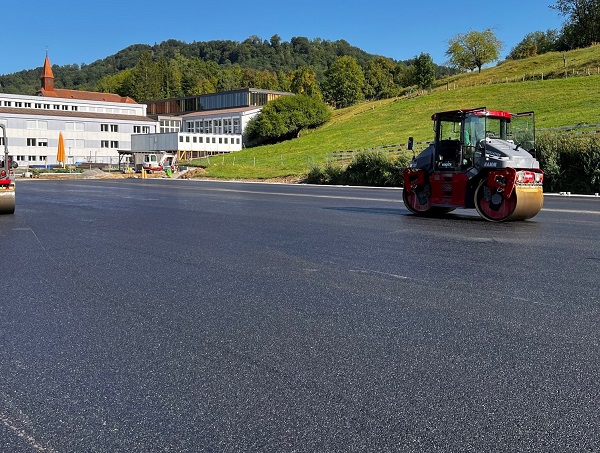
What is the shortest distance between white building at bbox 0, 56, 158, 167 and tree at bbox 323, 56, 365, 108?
39.7 metres

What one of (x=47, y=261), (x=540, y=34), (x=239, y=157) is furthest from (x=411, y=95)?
(x=47, y=261)

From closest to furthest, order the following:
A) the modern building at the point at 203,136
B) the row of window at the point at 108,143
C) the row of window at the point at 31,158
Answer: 1. the modern building at the point at 203,136
2. the row of window at the point at 31,158
3. the row of window at the point at 108,143

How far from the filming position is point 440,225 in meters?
14.2

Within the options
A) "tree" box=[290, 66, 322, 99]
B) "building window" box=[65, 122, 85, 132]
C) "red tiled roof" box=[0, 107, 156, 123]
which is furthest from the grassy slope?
"tree" box=[290, 66, 322, 99]

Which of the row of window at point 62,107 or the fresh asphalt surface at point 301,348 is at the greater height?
the row of window at point 62,107

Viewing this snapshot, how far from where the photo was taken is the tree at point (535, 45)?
125 metres

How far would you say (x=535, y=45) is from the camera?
427ft

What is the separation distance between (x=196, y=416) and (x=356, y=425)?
0.93 metres

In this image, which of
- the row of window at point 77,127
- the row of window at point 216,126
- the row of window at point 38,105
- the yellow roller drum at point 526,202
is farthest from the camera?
the row of window at point 38,105

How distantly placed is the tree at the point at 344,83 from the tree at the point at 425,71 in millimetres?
23128

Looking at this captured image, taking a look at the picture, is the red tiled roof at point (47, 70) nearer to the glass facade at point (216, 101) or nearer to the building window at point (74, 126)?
the glass facade at point (216, 101)

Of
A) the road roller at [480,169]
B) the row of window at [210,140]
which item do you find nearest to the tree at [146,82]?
the row of window at [210,140]

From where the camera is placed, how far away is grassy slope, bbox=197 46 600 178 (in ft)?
184

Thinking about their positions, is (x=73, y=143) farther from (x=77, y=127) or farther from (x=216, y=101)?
(x=216, y=101)
